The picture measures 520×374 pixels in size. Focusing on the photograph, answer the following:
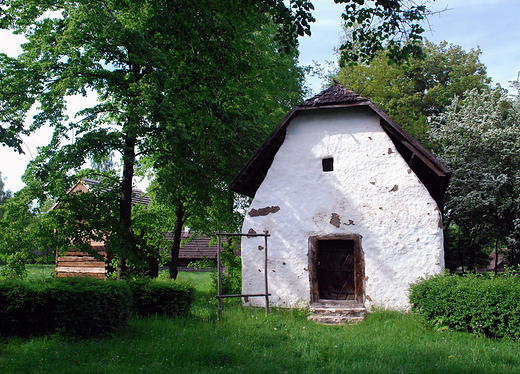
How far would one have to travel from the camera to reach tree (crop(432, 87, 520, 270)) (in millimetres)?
18578

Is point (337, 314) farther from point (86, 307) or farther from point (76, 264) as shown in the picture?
point (76, 264)

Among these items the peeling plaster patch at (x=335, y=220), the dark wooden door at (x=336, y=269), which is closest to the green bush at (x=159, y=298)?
the dark wooden door at (x=336, y=269)

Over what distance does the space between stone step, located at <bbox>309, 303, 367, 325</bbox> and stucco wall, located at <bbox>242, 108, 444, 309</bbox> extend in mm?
654

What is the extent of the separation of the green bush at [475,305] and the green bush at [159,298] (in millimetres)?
5404

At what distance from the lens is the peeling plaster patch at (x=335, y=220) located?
12.6 meters

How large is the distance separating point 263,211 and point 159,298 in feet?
13.0

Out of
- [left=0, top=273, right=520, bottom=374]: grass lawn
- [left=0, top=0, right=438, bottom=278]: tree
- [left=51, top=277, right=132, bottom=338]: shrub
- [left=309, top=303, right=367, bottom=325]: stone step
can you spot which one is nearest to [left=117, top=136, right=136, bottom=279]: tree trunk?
[left=0, top=0, right=438, bottom=278]: tree

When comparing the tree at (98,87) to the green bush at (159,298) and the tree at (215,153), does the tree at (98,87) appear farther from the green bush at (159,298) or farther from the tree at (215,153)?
the green bush at (159,298)

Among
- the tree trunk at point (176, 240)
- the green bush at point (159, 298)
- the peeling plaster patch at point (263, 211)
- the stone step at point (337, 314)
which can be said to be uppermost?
the peeling plaster patch at point (263, 211)

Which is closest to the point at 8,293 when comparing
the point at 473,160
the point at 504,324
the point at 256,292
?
the point at 256,292

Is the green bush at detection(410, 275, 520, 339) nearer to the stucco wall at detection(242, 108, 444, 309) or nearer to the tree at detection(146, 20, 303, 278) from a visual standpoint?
the stucco wall at detection(242, 108, 444, 309)

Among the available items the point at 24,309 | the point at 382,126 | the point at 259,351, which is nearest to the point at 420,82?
the point at 382,126

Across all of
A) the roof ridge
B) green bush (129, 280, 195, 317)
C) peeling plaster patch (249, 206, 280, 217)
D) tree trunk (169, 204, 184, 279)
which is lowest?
green bush (129, 280, 195, 317)

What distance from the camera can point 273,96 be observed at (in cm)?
2005
